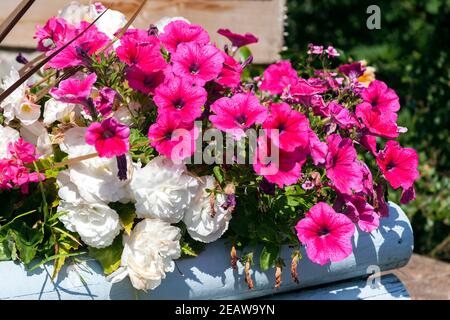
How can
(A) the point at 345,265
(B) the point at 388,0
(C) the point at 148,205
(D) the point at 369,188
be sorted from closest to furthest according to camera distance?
1. (C) the point at 148,205
2. (D) the point at 369,188
3. (A) the point at 345,265
4. (B) the point at 388,0

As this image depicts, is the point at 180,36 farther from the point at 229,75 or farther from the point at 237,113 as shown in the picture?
the point at 237,113

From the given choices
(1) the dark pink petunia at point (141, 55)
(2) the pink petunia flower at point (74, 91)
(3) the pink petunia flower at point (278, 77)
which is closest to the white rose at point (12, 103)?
(2) the pink petunia flower at point (74, 91)

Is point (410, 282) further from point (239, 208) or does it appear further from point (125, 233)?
point (125, 233)

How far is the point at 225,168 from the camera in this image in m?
1.47

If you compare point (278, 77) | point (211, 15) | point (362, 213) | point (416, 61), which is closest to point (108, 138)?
point (362, 213)

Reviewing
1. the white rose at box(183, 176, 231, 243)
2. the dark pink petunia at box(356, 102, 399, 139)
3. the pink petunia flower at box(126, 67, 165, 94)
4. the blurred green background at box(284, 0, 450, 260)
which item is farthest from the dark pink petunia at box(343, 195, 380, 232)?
the blurred green background at box(284, 0, 450, 260)

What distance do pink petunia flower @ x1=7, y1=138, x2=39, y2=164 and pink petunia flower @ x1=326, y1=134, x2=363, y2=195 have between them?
1.96ft

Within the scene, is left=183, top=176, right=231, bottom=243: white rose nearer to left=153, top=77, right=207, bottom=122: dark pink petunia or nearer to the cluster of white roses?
the cluster of white roses

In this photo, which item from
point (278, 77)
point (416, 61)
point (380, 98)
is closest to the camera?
point (380, 98)

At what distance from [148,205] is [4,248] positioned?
0.98 ft

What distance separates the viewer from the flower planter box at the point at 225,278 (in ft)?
4.53

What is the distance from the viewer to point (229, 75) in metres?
1.54

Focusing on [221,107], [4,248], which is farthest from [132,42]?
[4,248]

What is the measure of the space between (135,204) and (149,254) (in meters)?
0.10
